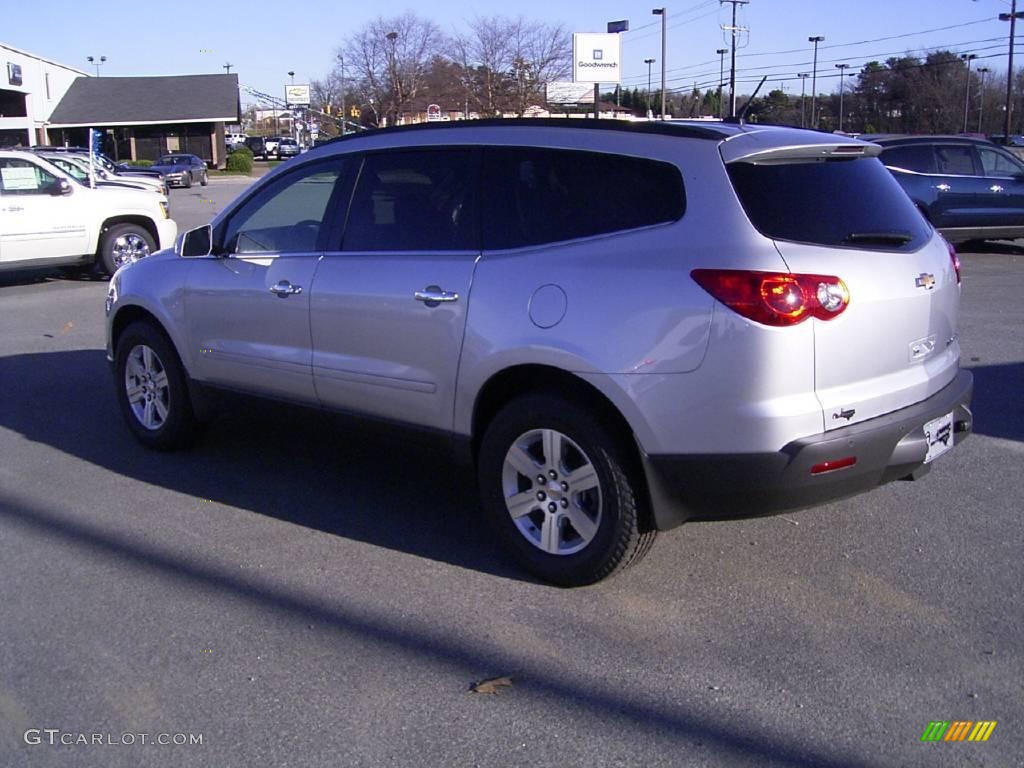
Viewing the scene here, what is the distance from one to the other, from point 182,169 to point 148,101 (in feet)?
77.9

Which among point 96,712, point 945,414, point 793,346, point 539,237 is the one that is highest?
point 539,237

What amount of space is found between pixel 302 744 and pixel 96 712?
769mm

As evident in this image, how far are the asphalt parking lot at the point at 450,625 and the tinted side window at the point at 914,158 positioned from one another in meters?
10.9

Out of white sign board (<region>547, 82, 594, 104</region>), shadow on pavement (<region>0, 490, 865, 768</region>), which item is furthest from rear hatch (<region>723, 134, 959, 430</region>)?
white sign board (<region>547, 82, 594, 104</region>)

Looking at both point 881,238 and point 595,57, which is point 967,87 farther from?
point 881,238

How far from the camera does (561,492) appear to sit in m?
4.41

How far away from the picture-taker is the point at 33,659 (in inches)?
155

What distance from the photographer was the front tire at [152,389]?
6320 millimetres

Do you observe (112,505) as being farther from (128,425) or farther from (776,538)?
(776,538)

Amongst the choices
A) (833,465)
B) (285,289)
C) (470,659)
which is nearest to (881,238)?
(833,465)

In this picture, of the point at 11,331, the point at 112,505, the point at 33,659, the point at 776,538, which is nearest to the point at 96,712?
the point at 33,659

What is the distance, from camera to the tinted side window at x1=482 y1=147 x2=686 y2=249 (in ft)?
13.6

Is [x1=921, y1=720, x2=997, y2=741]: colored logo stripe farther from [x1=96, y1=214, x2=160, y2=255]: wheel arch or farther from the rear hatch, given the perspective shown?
[x1=96, y1=214, x2=160, y2=255]: wheel arch

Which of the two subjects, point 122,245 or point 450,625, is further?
point 122,245
